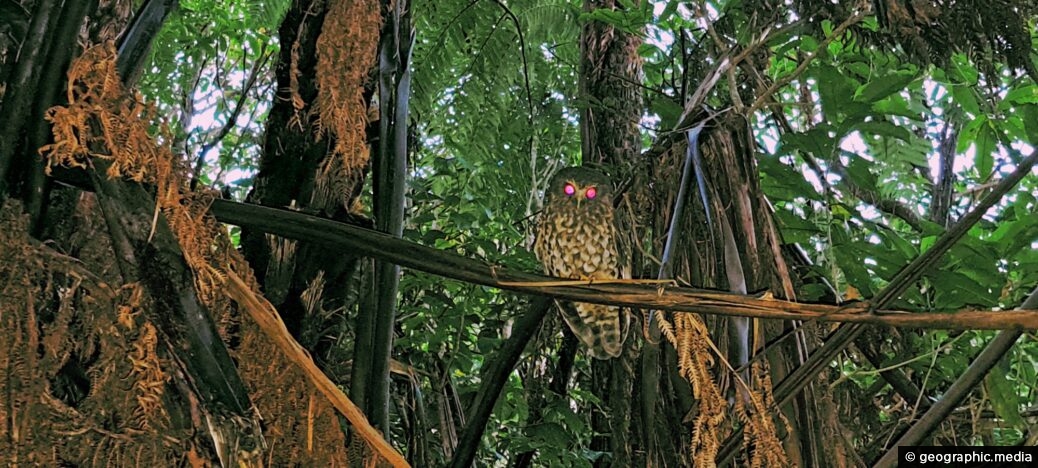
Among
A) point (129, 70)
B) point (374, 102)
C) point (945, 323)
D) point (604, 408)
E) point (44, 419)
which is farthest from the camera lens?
point (604, 408)

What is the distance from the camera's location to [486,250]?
6.51ft

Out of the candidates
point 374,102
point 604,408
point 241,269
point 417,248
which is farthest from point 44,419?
point 604,408

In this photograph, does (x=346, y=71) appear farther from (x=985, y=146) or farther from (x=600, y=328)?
(x=985, y=146)

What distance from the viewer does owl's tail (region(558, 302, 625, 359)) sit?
1547mm

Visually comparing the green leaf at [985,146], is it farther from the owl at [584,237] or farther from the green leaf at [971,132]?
the owl at [584,237]

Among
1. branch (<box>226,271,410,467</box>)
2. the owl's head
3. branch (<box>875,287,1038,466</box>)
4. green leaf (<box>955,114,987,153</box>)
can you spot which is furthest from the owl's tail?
green leaf (<box>955,114,987,153</box>)

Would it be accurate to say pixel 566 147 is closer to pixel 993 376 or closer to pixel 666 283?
pixel 993 376

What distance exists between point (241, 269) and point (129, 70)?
266mm

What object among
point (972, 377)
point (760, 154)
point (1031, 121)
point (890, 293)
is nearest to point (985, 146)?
point (1031, 121)

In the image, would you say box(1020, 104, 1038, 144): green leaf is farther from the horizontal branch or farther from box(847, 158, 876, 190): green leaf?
the horizontal branch

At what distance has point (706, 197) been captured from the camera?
1.11 metres

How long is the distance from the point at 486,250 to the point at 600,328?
513 mm

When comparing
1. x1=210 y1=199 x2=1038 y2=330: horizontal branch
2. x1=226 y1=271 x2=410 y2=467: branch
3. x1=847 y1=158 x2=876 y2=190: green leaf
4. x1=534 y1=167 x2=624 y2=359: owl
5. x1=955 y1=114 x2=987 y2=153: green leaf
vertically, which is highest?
x1=955 y1=114 x2=987 y2=153: green leaf

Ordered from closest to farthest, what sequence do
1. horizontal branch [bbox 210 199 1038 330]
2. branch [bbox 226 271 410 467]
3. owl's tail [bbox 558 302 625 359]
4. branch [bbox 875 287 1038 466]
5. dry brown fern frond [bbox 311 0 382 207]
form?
horizontal branch [bbox 210 199 1038 330] → branch [bbox 226 271 410 467] → branch [bbox 875 287 1038 466] → dry brown fern frond [bbox 311 0 382 207] → owl's tail [bbox 558 302 625 359]
